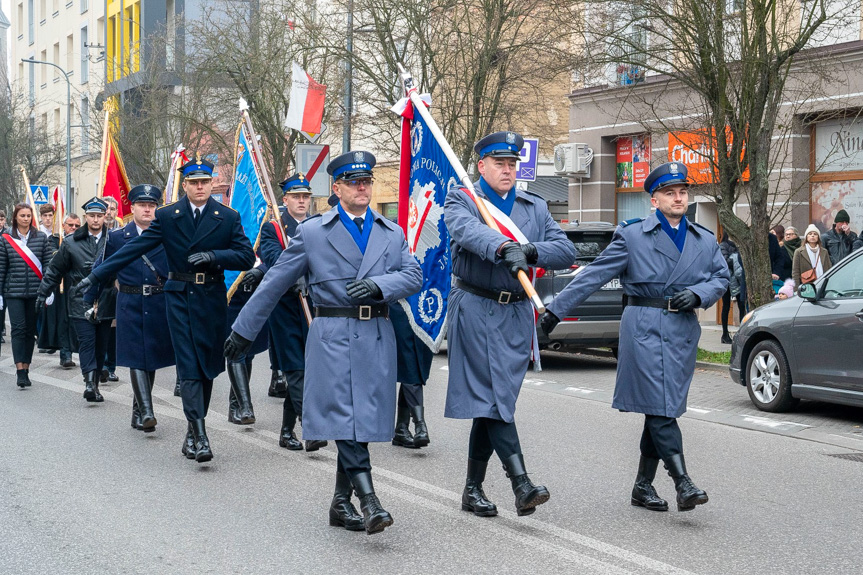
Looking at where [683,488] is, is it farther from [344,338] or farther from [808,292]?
[808,292]

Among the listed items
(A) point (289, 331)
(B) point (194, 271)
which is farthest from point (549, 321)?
(A) point (289, 331)

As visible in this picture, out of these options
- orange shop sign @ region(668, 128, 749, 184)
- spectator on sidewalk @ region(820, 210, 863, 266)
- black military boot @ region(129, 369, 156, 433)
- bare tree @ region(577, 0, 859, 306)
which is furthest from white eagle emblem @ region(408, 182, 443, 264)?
spectator on sidewalk @ region(820, 210, 863, 266)

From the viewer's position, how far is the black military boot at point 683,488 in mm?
6016

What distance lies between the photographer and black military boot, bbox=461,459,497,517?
6215 millimetres

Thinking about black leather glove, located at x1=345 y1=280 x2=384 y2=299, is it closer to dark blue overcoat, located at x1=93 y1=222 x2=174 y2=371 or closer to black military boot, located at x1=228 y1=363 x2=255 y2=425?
dark blue overcoat, located at x1=93 y1=222 x2=174 y2=371

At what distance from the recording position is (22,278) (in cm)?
1302

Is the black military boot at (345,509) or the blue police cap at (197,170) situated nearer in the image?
the black military boot at (345,509)

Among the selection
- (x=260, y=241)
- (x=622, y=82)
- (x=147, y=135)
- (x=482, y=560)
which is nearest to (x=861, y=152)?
(x=622, y=82)

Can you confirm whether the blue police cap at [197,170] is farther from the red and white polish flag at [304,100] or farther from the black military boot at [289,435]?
the red and white polish flag at [304,100]

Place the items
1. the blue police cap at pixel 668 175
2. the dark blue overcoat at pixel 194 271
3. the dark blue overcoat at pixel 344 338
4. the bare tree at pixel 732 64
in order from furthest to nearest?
the bare tree at pixel 732 64
the dark blue overcoat at pixel 194 271
the blue police cap at pixel 668 175
the dark blue overcoat at pixel 344 338

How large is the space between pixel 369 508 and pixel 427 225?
96.3 inches

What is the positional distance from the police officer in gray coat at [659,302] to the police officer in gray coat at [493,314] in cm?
30

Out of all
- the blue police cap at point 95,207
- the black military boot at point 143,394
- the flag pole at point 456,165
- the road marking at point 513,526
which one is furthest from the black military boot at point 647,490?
the blue police cap at point 95,207

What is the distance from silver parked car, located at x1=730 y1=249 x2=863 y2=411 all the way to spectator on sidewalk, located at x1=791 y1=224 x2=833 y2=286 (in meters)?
4.57
